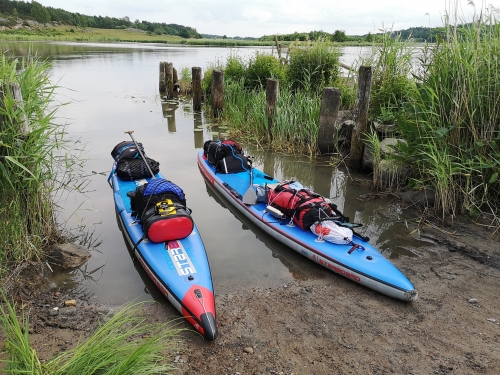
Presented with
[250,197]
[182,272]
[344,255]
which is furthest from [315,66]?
[182,272]

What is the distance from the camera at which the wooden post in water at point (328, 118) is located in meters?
7.15

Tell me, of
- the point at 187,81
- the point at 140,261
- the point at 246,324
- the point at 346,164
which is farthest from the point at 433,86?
the point at 187,81

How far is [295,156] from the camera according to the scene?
25.5ft

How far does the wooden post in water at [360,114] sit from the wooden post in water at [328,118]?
2.17 ft

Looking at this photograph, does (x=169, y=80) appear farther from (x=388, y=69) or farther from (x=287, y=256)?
(x=287, y=256)

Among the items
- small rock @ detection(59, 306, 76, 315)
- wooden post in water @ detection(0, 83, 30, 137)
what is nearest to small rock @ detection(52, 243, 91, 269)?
small rock @ detection(59, 306, 76, 315)

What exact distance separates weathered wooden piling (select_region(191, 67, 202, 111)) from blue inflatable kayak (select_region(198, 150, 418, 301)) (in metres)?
6.99

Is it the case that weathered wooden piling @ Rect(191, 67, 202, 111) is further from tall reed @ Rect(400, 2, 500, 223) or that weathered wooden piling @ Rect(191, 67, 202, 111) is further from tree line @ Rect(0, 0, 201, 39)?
tree line @ Rect(0, 0, 201, 39)

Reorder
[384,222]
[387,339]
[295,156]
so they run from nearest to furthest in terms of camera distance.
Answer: [387,339] < [384,222] < [295,156]

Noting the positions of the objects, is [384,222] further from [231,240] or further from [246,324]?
[246,324]

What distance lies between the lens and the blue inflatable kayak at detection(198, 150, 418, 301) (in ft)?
11.6

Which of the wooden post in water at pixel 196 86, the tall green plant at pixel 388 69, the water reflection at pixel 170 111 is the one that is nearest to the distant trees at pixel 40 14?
the water reflection at pixel 170 111

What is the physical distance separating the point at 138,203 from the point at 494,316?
3698 millimetres

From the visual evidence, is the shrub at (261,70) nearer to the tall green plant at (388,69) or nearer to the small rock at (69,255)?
the tall green plant at (388,69)
